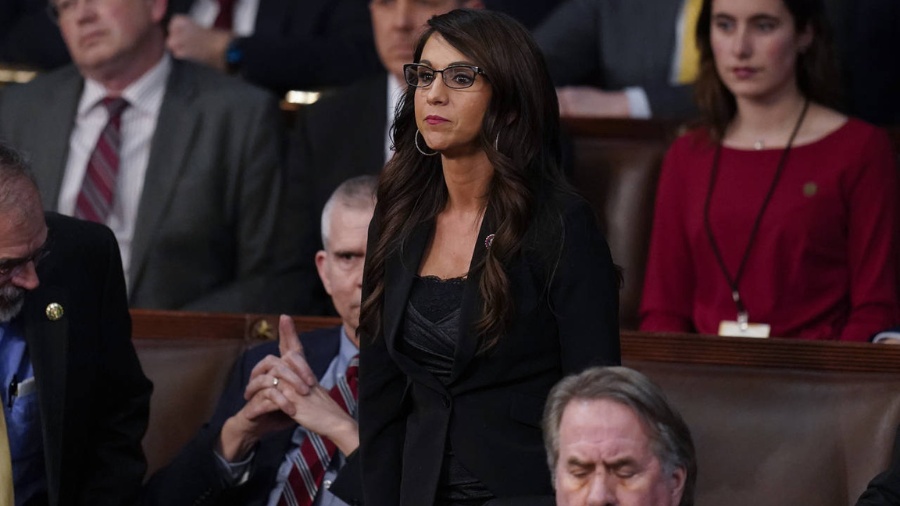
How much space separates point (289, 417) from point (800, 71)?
4.52 ft

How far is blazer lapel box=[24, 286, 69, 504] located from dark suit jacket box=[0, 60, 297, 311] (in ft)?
3.19

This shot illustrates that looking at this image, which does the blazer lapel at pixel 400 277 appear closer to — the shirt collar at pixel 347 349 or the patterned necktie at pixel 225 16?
the shirt collar at pixel 347 349

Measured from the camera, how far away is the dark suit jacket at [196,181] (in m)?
3.64

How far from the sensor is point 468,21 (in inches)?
84.2

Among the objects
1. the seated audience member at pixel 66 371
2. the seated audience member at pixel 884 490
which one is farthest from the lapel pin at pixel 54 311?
the seated audience member at pixel 884 490

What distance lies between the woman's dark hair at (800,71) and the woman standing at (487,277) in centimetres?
130

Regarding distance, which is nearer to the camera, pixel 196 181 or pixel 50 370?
pixel 50 370

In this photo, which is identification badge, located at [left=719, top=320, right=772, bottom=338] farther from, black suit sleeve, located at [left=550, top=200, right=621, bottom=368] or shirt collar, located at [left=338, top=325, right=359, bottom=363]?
black suit sleeve, located at [left=550, top=200, right=621, bottom=368]

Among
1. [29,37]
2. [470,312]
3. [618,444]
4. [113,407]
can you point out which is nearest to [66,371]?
[113,407]

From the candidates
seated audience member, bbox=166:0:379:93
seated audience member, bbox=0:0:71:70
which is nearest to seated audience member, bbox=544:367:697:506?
seated audience member, bbox=166:0:379:93

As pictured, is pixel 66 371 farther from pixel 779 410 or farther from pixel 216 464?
pixel 779 410

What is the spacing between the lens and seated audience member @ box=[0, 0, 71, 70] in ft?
14.8

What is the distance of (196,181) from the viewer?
3.71 meters

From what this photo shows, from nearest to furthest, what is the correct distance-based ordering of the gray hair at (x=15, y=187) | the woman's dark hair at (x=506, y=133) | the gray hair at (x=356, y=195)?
1. the woman's dark hair at (x=506, y=133)
2. the gray hair at (x=15, y=187)
3. the gray hair at (x=356, y=195)
